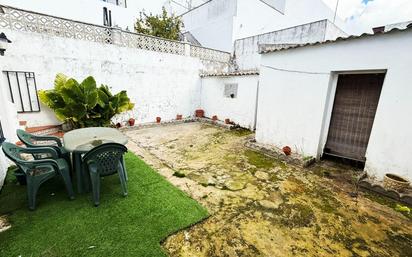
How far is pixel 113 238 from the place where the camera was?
238 centimetres

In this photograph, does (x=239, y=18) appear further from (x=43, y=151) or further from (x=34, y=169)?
(x=34, y=169)

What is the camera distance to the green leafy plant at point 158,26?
41.4ft

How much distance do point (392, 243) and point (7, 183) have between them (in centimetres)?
659

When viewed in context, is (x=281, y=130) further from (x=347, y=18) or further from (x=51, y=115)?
(x=347, y=18)

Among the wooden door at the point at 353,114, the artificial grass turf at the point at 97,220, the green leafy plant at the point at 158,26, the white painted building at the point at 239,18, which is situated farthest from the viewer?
the green leafy plant at the point at 158,26

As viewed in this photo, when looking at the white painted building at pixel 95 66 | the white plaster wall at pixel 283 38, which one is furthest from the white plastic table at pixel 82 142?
the white plaster wall at pixel 283 38

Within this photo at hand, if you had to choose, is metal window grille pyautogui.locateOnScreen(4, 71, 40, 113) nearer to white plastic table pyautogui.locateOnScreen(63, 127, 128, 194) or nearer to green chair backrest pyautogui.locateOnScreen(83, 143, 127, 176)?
white plastic table pyautogui.locateOnScreen(63, 127, 128, 194)

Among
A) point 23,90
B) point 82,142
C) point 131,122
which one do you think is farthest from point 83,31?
point 82,142

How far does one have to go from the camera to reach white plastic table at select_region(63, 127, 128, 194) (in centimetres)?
308

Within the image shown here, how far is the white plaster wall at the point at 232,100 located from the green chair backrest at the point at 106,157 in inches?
252

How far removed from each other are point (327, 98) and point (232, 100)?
4895 mm

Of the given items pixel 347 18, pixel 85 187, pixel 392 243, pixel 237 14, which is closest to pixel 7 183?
pixel 85 187

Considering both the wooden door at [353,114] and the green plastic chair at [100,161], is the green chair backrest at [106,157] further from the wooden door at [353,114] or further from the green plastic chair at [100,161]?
the wooden door at [353,114]

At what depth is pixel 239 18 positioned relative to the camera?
11789 millimetres
